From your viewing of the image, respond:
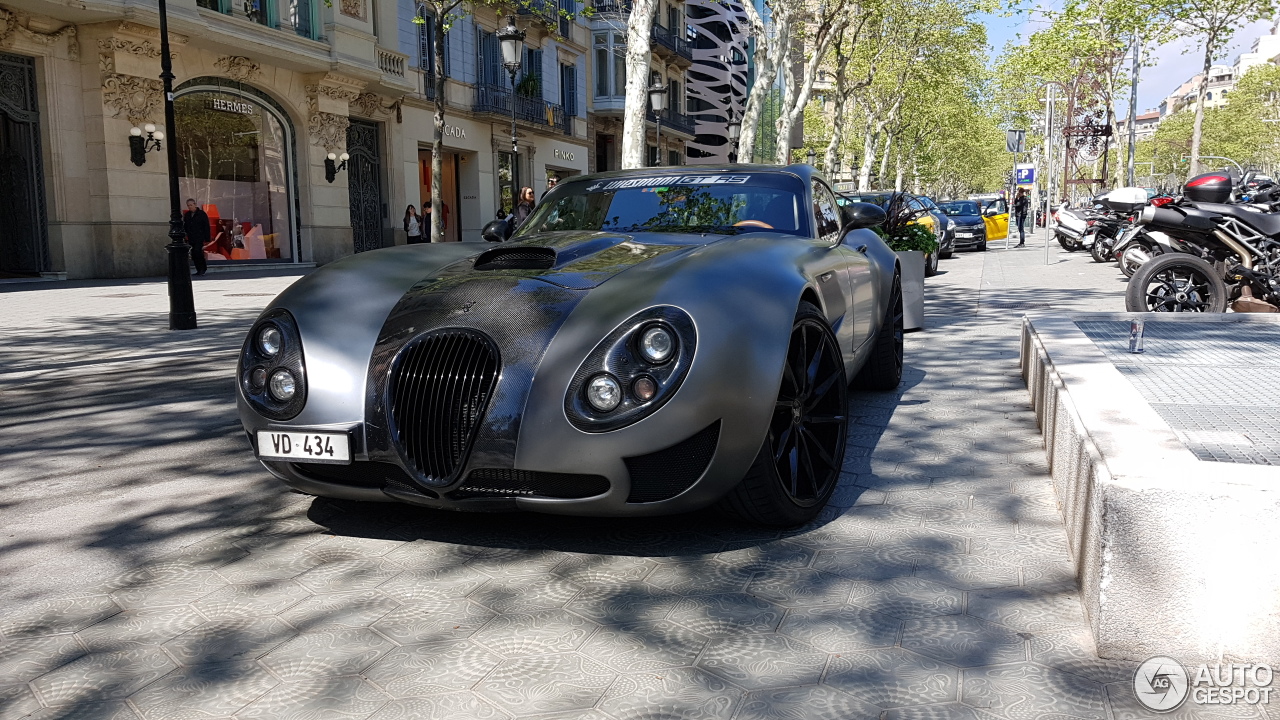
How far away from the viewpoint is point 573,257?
3.78 m

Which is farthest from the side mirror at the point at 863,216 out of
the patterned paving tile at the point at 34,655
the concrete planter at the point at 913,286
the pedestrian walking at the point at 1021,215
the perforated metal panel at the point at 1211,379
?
the pedestrian walking at the point at 1021,215

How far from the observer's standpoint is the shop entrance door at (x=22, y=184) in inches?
727

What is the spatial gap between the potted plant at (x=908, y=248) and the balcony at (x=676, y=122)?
108 feet

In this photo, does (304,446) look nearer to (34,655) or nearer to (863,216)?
(34,655)

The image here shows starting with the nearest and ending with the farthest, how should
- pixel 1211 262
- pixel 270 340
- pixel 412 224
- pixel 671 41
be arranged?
1. pixel 270 340
2. pixel 1211 262
3. pixel 412 224
4. pixel 671 41

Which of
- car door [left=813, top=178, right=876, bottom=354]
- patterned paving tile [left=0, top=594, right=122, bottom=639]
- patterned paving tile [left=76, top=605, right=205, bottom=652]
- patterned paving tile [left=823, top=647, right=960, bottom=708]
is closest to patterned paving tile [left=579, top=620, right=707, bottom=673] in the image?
patterned paving tile [left=823, top=647, right=960, bottom=708]

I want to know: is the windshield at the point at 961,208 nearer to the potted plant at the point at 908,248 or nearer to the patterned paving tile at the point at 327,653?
the potted plant at the point at 908,248

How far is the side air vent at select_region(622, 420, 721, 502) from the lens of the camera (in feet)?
9.89

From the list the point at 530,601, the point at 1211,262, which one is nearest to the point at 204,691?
the point at 530,601

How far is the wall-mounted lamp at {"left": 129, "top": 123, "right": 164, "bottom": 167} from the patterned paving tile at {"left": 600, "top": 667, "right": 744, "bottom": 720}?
2014 centimetres

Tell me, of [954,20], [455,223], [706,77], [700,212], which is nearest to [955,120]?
[706,77]

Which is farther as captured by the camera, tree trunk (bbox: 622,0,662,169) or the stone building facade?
the stone building facade

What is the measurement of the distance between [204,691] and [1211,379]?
449 centimetres

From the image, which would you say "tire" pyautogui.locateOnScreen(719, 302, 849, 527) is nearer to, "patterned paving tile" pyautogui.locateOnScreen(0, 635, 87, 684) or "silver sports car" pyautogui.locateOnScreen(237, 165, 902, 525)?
"silver sports car" pyautogui.locateOnScreen(237, 165, 902, 525)
